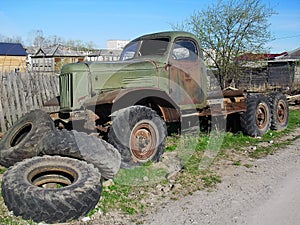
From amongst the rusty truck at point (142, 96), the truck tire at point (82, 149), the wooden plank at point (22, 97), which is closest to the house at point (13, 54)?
the wooden plank at point (22, 97)

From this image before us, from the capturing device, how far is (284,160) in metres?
6.21

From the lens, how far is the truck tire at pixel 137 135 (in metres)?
5.23

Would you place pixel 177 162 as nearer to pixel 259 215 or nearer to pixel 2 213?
pixel 259 215

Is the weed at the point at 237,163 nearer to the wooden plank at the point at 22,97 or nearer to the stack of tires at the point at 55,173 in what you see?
the stack of tires at the point at 55,173

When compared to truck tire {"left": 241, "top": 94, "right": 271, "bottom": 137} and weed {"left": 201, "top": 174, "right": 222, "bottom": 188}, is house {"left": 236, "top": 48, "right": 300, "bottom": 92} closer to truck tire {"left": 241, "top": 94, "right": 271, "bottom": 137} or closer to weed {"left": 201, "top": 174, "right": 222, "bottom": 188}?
truck tire {"left": 241, "top": 94, "right": 271, "bottom": 137}

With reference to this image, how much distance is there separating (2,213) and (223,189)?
9.99 feet

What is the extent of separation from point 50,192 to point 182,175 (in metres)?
2.42

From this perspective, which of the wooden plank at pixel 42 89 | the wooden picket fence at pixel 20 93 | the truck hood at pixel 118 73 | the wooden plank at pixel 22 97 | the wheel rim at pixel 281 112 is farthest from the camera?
the wooden plank at pixel 42 89

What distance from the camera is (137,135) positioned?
5.57m

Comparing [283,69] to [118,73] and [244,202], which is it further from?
[244,202]

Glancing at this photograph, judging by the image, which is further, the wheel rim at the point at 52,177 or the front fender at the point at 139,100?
the front fender at the point at 139,100

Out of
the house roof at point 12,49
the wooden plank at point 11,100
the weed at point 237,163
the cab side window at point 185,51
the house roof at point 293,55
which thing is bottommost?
the weed at point 237,163

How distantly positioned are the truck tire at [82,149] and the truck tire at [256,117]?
4.42m

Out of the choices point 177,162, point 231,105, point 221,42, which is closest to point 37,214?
point 177,162
